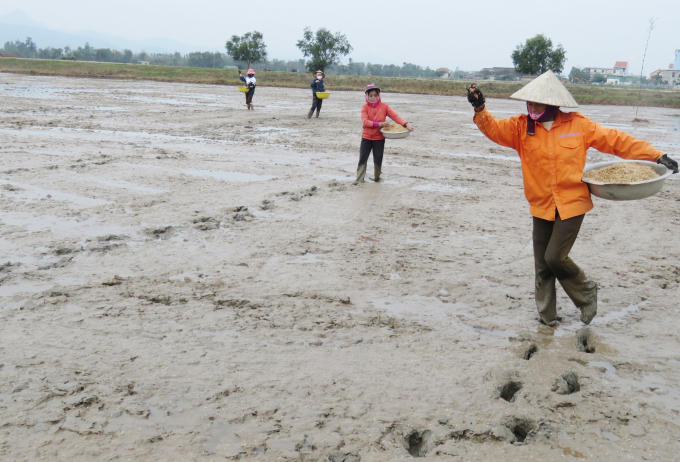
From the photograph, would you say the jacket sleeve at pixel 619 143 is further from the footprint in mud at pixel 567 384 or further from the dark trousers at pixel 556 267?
the footprint in mud at pixel 567 384

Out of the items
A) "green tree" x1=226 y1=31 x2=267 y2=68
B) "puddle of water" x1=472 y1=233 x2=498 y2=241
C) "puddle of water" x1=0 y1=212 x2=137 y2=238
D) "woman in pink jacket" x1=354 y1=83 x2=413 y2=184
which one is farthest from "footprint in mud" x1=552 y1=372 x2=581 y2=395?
"green tree" x1=226 y1=31 x2=267 y2=68

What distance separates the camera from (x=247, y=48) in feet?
266

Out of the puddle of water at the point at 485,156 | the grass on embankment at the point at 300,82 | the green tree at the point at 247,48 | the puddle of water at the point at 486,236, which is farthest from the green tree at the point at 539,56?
the puddle of water at the point at 486,236

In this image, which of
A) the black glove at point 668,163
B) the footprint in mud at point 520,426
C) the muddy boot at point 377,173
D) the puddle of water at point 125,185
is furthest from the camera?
the muddy boot at point 377,173

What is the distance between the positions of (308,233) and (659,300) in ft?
12.8

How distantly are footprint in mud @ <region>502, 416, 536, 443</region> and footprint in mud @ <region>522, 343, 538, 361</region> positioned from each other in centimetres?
88

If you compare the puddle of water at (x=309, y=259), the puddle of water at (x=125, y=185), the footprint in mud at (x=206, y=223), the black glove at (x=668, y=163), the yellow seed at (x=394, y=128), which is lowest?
the puddle of water at (x=309, y=259)

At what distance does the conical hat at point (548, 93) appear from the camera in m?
4.24

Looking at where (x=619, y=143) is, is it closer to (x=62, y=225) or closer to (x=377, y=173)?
(x=377, y=173)

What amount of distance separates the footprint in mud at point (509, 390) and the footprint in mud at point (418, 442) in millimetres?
699

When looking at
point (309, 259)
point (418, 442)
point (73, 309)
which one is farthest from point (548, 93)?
point (73, 309)

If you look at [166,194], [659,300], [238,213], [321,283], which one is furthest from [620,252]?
[166,194]

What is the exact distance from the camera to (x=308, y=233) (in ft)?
22.9

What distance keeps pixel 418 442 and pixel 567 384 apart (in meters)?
1.25
